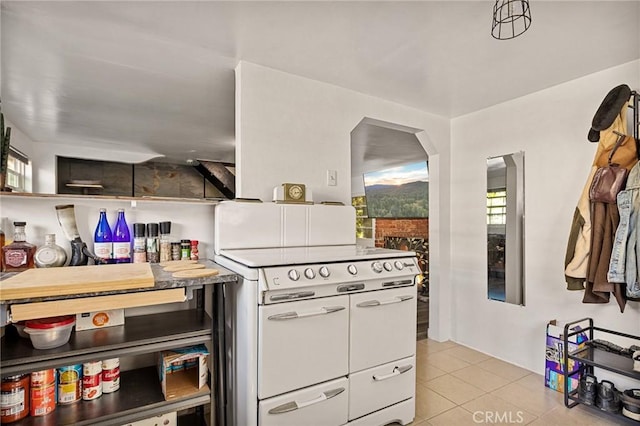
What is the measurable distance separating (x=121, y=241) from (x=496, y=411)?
95.8 inches

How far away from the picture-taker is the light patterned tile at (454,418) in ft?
6.33

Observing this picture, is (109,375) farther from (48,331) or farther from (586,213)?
(586,213)

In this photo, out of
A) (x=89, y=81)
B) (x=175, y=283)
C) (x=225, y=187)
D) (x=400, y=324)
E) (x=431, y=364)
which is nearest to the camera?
(x=175, y=283)

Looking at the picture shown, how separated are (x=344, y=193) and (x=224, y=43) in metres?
1.27

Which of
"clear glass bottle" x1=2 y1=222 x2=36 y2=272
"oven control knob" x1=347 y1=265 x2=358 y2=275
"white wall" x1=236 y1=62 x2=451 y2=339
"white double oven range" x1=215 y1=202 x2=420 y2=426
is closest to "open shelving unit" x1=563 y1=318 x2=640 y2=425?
"white double oven range" x1=215 y1=202 x2=420 y2=426

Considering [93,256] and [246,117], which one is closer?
[93,256]

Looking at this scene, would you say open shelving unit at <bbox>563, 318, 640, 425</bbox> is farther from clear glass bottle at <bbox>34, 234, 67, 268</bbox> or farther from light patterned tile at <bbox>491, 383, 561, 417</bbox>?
clear glass bottle at <bbox>34, 234, 67, 268</bbox>

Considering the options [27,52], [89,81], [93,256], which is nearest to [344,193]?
[93,256]

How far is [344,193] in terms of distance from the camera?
8.35ft

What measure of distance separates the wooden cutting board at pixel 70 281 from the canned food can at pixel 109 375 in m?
0.44

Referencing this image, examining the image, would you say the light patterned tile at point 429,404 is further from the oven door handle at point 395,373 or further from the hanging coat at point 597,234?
the hanging coat at point 597,234

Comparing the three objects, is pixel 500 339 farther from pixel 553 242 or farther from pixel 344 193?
pixel 344 193

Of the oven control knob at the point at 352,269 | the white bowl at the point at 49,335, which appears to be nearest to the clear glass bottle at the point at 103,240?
the white bowl at the point at 49,335

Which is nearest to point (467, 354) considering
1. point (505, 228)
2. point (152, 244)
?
point (505, 228)
